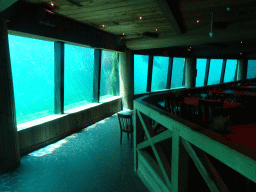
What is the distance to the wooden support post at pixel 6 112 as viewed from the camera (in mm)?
2973

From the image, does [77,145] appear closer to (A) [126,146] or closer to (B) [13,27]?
(A) [126,146]

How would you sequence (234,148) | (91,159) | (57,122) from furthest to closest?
(57,122)
(91,159)
(234,148)

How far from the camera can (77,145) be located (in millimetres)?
4242

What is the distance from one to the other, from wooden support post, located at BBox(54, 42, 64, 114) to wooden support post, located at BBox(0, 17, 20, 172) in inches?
62.1

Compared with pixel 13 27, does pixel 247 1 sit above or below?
above

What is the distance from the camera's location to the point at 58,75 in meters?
4.68

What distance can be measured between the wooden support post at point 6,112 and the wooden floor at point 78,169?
0.28 m

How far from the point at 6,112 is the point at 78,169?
1.73 m

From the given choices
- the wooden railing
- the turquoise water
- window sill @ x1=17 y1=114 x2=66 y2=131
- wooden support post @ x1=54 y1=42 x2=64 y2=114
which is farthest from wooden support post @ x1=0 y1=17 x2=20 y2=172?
the wooden railing

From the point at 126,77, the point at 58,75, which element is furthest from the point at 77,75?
the point at 58,75

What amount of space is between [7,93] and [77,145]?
2010 mm

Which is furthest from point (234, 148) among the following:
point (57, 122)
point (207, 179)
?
point (57, 122)

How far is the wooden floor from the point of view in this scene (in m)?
2.71

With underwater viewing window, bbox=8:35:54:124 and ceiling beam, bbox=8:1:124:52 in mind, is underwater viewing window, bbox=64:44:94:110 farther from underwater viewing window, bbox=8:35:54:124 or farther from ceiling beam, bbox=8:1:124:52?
ceiling beam, bbox=8:1:124:52
